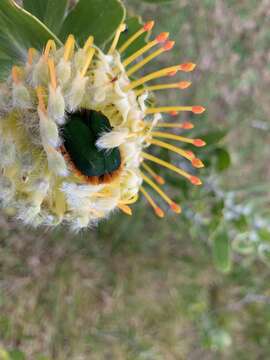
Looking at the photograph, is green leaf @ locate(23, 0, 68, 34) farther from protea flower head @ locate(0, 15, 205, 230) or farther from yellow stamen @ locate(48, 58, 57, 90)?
yellow stamen @ locate(48, 58, 57, 90)

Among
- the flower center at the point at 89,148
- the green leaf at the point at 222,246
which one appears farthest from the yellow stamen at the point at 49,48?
the green leaf at the point at 222,246

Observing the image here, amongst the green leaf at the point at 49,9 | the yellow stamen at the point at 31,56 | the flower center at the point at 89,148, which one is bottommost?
the flower center at the point at 89,148

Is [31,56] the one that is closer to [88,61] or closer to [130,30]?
[88,61]

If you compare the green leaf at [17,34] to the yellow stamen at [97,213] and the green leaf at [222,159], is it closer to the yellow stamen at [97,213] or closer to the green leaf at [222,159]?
the yellow stamen at [97,213]

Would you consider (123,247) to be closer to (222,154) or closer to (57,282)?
(57,282)

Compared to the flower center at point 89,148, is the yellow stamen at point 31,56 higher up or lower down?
higher up

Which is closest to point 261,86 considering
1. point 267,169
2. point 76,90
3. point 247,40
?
point 247,40

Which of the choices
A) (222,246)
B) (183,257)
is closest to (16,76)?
(222,246)

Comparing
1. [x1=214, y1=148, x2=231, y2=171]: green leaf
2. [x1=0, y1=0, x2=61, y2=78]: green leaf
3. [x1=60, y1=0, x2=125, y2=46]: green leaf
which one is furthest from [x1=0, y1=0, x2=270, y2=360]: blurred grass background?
[x1=0, y1=0, x2=61, y2=78]: green leaf
